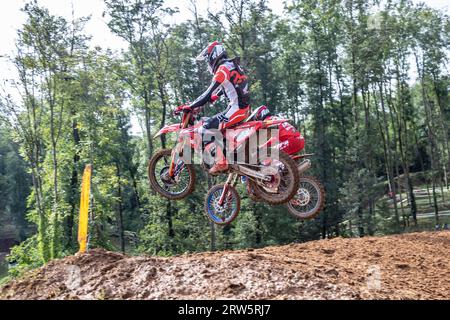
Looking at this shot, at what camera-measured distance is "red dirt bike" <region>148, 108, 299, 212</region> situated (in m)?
7.44

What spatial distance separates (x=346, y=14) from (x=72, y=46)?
20663 millimetres

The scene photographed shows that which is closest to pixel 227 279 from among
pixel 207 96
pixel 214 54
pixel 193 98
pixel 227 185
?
pixel 227 185

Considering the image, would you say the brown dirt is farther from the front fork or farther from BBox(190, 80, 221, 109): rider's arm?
BBox(190, 80, 221, 109): rider's arm

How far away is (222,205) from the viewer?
861 cm

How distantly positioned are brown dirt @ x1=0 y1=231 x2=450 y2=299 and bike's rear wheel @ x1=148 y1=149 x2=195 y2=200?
2.67m

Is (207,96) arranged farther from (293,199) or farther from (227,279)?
(227,279)

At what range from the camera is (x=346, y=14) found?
33250 mm

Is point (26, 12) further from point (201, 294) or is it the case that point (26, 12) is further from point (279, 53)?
point (279, 53)

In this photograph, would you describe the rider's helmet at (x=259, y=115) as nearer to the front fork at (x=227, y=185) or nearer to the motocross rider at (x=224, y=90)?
the motocross rider at (x=224, y=90)

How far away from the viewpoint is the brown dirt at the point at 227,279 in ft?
16.2

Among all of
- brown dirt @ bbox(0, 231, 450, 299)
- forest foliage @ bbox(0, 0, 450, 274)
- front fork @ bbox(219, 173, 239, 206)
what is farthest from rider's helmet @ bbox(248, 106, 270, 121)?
forest foliage @ bbox(0, 0, 450, 274)

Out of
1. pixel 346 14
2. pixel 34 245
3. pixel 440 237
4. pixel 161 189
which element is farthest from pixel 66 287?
pixel 346 14

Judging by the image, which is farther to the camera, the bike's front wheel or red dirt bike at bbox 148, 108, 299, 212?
the bike's front wheel

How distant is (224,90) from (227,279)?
3.81 meters
